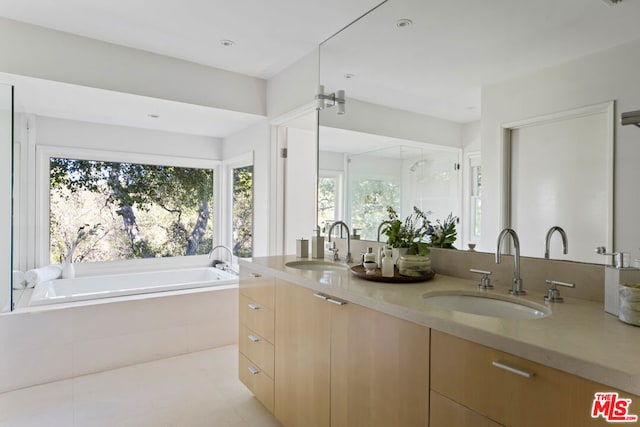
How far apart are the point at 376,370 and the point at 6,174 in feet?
8.69

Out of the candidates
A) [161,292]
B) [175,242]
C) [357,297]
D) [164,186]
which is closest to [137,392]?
[161,292]

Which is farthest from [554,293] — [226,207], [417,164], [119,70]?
[226,207]

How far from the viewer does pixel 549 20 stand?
4.90 feet

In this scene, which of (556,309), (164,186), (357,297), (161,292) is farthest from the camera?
(164,186)

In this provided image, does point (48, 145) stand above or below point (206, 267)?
above

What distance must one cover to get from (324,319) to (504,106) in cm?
124

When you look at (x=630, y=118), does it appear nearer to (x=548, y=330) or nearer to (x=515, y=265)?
(x=515, y=265)

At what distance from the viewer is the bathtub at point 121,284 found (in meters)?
2.87

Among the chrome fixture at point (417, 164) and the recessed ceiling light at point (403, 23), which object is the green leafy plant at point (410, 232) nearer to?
the chrome fixture at point (417, 164)

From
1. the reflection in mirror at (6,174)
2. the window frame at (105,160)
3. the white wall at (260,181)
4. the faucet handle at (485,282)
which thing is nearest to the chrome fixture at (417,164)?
the faucet handle at (485,282)

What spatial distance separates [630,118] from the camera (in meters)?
1.26

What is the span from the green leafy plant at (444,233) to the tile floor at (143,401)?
1.36 metres

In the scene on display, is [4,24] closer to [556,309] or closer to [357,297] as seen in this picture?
[357,297]

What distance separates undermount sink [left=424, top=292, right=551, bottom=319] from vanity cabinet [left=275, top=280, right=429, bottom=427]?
24cm
